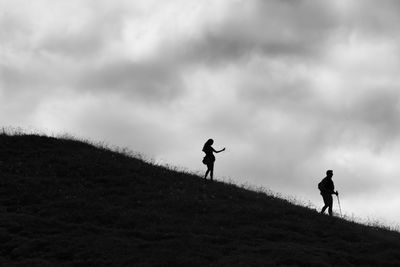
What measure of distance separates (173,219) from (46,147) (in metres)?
15.5

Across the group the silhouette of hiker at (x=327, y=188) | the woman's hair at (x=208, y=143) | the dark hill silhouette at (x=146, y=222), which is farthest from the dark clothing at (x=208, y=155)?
the silhouette of hiker at (x=327, y=188)

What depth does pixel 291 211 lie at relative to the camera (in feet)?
113

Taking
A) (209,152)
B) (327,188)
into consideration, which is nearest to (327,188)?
(327,188)

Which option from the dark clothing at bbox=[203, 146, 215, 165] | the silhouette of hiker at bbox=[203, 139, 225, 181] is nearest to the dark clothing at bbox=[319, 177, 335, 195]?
the silhouette of hiker at bbox=[203, 139, 225, 181]

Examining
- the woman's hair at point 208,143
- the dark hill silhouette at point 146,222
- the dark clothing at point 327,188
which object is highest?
the woman's hair at point 208,143

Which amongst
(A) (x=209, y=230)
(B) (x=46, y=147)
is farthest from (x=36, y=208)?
(B) (x=46, y=147)

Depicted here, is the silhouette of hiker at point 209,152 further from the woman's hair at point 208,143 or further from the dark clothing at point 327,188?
the dark clothing at point 327,188

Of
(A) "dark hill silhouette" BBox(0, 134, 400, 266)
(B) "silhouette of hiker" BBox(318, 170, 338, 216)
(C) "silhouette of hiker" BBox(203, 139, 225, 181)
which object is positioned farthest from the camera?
(C) "silhouette of hiker" BBox(203, 139, 225, 181)

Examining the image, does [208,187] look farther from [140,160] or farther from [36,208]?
[36,208]

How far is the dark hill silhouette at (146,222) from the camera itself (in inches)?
994

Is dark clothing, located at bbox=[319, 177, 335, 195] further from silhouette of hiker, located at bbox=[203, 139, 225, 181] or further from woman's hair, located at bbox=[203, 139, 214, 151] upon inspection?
woman's hair, located at bbox=[203, 139, 214, 151]

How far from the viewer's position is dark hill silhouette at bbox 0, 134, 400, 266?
25250mm

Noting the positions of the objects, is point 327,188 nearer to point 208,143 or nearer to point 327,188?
point 327,188

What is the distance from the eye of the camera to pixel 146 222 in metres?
30.1
